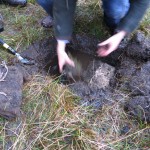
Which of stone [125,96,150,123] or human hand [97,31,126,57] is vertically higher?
human hand [97,31,126,57]

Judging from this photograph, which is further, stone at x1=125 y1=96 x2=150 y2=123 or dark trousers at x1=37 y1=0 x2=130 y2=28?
dark trousers at x1=37 y1=0 x2=130 y2=28

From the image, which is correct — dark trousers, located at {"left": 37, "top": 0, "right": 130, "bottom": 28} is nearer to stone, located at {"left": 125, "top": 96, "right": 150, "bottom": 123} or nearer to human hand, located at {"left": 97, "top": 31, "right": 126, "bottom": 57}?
human hand, located at {"left": 97, "top": 31, "right": 126, "bottom": 57}

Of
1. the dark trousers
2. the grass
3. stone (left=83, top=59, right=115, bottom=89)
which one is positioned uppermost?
the dark trousers

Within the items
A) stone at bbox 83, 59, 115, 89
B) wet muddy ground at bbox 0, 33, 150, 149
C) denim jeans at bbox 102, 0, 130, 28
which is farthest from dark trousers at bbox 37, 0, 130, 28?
stone at bbox 83, 59, 115, 89

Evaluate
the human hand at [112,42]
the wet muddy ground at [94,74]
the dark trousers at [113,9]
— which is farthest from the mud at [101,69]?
the human hand at [112,42]

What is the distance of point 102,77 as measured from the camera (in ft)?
6.55

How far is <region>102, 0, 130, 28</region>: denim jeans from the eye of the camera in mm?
1859

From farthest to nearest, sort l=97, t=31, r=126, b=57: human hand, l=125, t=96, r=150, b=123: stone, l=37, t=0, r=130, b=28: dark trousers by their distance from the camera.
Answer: l=37, t=0, r=130, b=28: dark trousers, l=125, t=96, r=150, b=123: stone, l=97, t=31, r=126, b=57: human hand

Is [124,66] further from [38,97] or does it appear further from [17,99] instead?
[17,99]

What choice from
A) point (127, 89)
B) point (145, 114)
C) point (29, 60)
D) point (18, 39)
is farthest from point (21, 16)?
point (145, 114)

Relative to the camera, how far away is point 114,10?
194 centimetres

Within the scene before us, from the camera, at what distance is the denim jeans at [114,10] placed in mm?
1859

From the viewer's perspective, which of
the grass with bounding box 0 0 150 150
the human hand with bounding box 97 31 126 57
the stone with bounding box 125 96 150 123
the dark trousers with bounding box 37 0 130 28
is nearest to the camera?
the human hand with bounding box 97 31 126 57

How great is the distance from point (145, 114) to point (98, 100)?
11.2 inches
